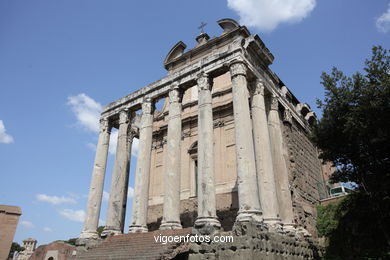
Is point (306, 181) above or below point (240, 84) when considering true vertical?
below

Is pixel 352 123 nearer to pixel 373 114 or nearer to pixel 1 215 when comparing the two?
pixel 373 114

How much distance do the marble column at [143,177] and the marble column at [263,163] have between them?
540 centimetres

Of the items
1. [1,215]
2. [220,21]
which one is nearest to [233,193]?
[220,21]

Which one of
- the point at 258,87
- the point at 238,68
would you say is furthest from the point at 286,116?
the point at 238,68

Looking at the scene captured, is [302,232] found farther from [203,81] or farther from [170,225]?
[203,81]

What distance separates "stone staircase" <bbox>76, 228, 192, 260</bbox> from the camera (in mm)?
10023

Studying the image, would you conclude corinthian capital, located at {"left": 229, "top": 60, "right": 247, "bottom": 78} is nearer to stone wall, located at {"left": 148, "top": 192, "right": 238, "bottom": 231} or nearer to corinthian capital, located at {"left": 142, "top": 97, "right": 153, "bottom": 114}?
corinthian capital, located at {"left": 142, "top": 97, "right": 153, "bottom": 114}

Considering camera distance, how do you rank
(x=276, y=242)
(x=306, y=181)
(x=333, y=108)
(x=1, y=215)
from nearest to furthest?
(x=276, y=242) < (x=333, y=108) < (x=306, y=181) < (x=1, y=215)

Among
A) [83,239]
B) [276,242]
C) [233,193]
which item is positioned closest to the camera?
[276,242]

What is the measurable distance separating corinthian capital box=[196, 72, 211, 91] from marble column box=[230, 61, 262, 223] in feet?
4.31

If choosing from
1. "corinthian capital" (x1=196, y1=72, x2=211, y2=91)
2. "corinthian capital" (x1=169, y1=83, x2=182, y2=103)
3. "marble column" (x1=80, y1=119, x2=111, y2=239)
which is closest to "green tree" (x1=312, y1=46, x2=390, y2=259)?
"corinthian capital" (x1=196, y1=72, x2=211, y2=91)

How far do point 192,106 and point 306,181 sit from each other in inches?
343

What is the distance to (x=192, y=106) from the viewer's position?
65.3 ft

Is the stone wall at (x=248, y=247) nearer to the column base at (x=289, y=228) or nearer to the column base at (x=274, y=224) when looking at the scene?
the column base at (x=274, y=224)
